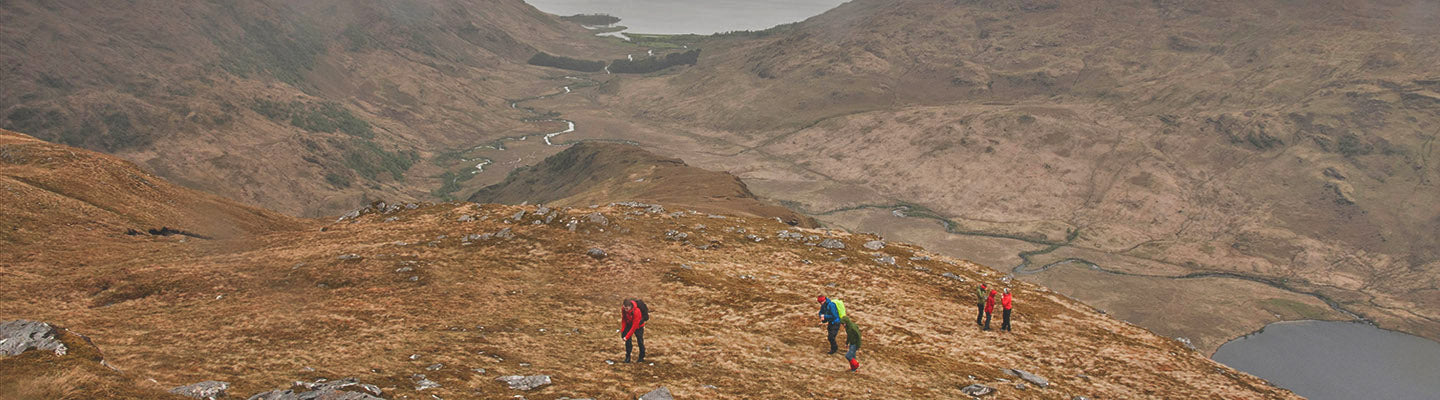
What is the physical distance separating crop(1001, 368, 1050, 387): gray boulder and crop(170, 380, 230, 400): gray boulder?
35.9 m

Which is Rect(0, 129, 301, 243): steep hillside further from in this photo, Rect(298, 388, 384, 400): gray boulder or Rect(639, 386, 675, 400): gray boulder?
Rect(639, 386, 675, 400): gray boulder

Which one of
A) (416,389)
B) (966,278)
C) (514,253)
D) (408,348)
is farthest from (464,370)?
(966,278)

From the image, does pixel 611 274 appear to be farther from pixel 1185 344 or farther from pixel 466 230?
pixel 1185 344

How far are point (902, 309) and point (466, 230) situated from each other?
39344 millimetres

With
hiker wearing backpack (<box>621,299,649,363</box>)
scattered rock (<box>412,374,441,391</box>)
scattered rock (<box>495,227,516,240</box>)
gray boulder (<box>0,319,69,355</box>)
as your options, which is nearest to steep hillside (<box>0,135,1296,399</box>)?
scattered rock (<box>412,374,441,391</box>)

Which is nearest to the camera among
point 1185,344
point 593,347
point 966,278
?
point 593,347

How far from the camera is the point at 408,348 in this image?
3428cm

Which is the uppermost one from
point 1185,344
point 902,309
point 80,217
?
point 80,217

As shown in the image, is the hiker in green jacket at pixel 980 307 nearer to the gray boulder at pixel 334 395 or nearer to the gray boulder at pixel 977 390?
the gray boulder at pixel 977 390

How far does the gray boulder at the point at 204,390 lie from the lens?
945 inches

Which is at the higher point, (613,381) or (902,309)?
(613,381)

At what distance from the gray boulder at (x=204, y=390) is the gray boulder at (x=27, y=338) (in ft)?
13.6

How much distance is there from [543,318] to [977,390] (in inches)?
1004

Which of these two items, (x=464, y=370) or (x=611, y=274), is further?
(x=611, y=274)
